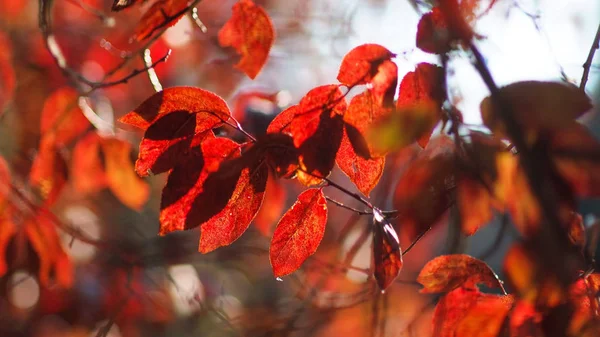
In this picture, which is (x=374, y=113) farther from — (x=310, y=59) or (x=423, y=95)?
(x=310, y=59)

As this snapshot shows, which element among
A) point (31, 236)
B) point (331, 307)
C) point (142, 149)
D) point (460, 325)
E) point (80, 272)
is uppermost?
point (142, 149)

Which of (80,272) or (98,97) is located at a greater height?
(98,97)

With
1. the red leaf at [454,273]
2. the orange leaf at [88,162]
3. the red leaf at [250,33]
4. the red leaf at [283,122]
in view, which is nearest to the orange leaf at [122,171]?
the orange leaf at [88,162]

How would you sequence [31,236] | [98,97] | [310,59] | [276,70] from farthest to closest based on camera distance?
[276,70], [310,59], [98,97], [31,236]

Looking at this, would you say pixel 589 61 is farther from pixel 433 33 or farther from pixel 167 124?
pixel 167 124

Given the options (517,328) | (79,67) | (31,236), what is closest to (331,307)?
A: (31,236)

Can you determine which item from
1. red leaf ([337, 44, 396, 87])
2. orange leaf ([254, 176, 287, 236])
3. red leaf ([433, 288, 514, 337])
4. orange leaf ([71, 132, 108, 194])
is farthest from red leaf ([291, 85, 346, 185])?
orange leaf ([71, 132, 108, 194])

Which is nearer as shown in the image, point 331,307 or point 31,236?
point 31,236

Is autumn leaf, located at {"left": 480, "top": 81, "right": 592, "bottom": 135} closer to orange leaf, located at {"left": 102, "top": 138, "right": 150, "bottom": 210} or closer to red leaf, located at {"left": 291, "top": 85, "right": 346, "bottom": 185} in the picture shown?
red leaf, located at {"left": 291, "top": 85, "right": 346, "bottom": 185}

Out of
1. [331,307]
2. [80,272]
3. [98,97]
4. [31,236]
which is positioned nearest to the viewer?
[31,236]
